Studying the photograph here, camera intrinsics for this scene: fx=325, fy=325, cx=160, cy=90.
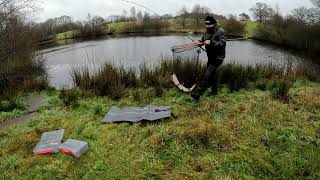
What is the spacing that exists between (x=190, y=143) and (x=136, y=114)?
1.53 metres

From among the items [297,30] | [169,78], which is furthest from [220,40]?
[297,30]

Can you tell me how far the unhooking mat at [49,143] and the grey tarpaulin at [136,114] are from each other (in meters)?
0.84

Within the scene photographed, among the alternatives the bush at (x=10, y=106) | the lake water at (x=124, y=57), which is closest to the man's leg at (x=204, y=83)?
the bush at (x=10, y=106)

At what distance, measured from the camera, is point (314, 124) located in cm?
496

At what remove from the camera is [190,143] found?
441 cm

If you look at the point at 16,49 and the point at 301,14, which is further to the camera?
the point at 301,14

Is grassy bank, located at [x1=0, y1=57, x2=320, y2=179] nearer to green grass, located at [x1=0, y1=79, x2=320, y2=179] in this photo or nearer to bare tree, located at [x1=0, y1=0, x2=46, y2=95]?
green grass, located at [x1=0, y1=79, x2=320, y2=179]

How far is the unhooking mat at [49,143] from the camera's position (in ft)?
14.7

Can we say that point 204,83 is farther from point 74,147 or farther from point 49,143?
point 49,143

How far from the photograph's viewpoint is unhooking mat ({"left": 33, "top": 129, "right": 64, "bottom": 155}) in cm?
447

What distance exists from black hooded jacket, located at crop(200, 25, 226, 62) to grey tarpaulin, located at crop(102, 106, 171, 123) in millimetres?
1419

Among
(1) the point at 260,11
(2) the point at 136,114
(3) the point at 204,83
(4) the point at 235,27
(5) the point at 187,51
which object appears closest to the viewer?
(2) the point at 136,114

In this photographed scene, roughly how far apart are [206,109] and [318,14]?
2550cm

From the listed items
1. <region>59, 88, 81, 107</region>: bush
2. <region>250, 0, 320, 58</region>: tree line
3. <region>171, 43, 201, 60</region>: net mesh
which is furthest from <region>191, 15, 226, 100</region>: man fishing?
<region>250, 0, 320, 58</region>: tree line
